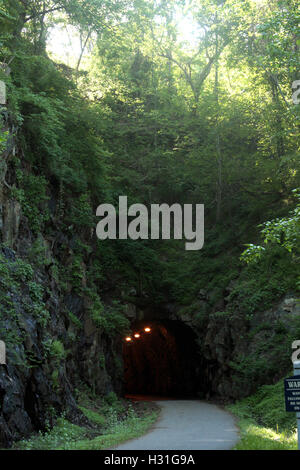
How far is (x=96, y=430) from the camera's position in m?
12.5

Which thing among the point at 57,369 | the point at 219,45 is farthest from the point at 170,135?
the point at 57,369

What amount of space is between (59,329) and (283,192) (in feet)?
50.6

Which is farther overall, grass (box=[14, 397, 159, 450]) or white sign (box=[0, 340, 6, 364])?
white sign (box=[0, 340, 6, 364])

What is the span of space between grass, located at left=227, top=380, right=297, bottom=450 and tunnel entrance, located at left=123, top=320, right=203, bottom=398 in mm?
8262

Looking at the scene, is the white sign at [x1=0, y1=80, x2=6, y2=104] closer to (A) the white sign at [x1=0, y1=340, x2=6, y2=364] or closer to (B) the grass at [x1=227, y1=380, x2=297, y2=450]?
(A) the white sign at [x1=0, y1=340, x2=6, y2=364]

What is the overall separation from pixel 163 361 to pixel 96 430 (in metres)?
19.4

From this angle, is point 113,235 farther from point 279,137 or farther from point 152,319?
point 279,137

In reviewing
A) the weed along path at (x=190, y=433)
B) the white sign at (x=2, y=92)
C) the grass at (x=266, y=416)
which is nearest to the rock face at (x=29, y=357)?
the weed along path at (x=190, y=433)

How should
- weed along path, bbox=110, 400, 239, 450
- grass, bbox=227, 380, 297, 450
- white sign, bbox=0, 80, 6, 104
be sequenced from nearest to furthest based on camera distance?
weed along path, bbox=110, 400, 239, 450, grass, bbox=227, 380, 297, 450, white sign, bbox=0, 80, 6, 104

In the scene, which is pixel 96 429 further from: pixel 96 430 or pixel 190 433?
pixel 190 433

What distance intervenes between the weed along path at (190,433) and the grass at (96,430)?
433 millimetres

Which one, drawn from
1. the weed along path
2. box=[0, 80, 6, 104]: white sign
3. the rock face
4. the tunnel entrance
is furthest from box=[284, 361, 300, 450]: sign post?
the tunnel entrance

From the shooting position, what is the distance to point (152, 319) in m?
25.6

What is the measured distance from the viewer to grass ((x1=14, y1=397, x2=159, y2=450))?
9102 millimetres
